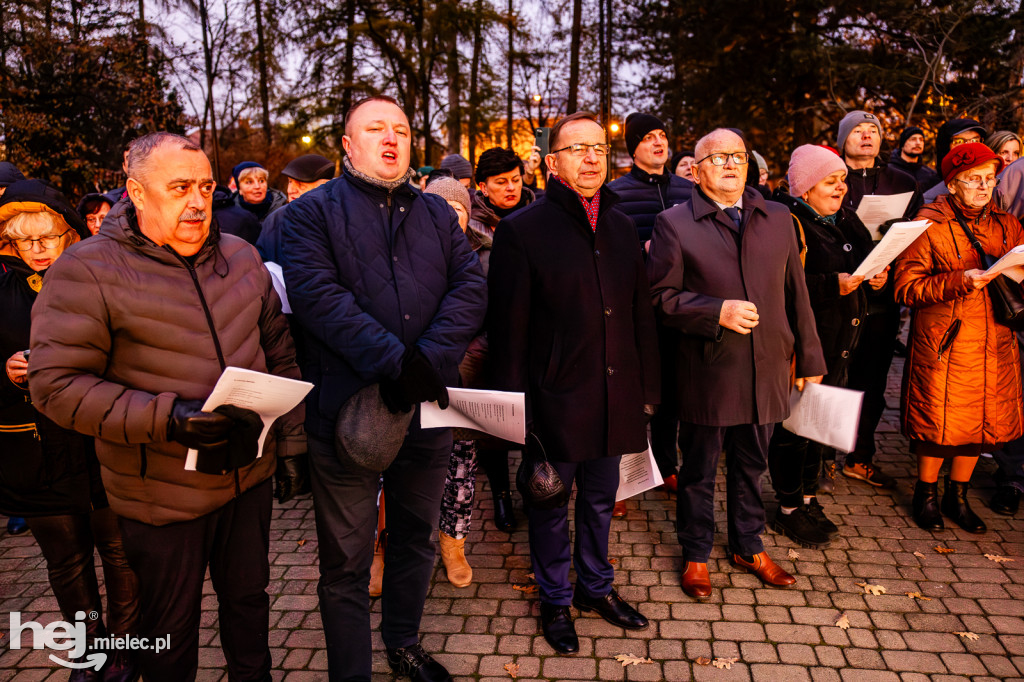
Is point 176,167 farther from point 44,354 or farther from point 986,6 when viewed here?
point 986,6

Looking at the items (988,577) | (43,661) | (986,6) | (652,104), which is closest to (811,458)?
(988,577)

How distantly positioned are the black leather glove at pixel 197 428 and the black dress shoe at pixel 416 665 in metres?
1.42

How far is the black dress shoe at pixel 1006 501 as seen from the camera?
15.0 ft

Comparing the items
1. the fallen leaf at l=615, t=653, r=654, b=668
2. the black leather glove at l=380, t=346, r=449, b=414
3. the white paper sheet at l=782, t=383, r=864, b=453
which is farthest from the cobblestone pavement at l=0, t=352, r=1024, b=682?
the black leather glove at l=380, t=346, r=449, b=414

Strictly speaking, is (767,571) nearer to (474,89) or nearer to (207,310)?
(207,310)

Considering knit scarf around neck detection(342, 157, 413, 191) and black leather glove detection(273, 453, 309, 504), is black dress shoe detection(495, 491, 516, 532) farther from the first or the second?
knit scarf around neck detection(342, 157, 413, 191)

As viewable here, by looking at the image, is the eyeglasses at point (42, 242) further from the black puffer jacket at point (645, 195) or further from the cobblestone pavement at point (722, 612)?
the black puffer jacket at point (645, 195)


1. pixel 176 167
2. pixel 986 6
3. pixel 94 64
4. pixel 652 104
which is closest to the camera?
pixel 176 167

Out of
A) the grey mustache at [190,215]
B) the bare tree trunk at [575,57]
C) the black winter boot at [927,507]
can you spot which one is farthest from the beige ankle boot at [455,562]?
the bare tree trunk at [575,57]

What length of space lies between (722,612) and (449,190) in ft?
9.09

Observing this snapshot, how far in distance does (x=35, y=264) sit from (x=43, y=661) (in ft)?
6.05

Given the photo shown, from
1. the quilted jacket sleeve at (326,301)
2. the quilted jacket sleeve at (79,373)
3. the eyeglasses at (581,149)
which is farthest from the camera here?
the eyeglasses at (581,149)

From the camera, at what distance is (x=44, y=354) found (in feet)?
7.16

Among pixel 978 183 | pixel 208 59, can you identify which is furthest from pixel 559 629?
pixel 208 59
